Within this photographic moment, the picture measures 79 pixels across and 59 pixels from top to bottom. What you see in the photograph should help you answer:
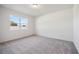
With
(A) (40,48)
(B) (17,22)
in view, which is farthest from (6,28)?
(A) (40,48)

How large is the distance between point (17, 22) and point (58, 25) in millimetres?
2972

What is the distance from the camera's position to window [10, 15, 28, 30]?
14.7 ft

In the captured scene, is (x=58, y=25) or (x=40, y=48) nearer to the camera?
(x=40, y=48)

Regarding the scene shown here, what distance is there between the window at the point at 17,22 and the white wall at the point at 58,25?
1.46 metres

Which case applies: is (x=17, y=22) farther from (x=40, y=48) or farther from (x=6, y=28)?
(x=40, y=48)

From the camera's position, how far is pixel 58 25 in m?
4.65

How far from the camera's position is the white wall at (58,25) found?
4.02 meters

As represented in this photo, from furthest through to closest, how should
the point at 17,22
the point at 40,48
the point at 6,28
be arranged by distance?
the point at 17,22 < the point at 6,28 < the point at 40,48

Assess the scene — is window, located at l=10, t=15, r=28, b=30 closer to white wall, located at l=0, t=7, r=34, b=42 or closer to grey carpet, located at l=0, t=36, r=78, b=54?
white wall, located at l=0, t=7, r=34, b=42

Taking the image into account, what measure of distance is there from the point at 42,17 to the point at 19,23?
6.84 feet

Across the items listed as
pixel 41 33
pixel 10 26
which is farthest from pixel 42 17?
pixel 10 26

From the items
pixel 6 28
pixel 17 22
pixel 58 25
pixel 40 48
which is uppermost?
pixel 17 22
